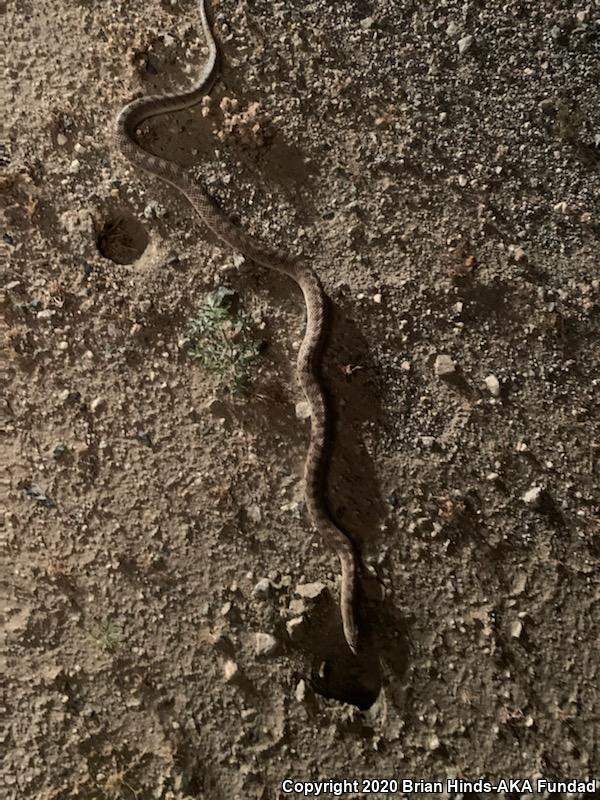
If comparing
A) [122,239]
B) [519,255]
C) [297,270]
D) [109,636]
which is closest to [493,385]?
[519,255]

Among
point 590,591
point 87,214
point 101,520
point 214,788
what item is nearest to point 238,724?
point 214,788

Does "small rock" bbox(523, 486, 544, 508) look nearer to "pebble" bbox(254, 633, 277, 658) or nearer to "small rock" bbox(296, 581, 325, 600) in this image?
"small rock" bbox(296, 581, 325, 600)

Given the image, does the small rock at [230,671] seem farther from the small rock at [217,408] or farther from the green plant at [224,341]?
the green plant at [224,341]

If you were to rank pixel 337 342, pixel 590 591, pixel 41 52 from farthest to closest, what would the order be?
1. pixel 41 52
2. pixel 337 342
3. pixel 590 591

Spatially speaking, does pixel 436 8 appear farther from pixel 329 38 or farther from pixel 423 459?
pixel 423 459

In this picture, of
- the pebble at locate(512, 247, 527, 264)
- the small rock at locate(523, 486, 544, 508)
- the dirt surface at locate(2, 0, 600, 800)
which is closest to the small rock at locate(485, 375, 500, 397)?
the dirt surface at locate(2, 0, 600, 800)

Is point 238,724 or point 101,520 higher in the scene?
point 101,520

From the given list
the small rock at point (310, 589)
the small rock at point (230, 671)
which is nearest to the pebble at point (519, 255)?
the small rock at point (310, 589)
